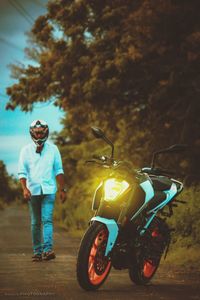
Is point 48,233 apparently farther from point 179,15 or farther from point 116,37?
point 116,37

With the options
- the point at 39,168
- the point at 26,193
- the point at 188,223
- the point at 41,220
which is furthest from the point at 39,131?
the point at 188,223

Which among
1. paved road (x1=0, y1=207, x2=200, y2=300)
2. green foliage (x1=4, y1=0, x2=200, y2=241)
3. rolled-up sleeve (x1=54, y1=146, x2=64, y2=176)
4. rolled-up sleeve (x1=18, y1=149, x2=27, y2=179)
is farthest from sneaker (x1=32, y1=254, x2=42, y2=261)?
green foliage (x1=4, y1=0, x2=200, y2=241)

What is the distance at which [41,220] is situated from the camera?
36.2 feet

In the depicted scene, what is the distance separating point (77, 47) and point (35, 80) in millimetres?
2170

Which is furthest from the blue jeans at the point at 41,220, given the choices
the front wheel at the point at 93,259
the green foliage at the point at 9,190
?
the green foliage at the point at 9,190

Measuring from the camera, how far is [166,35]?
821 inches

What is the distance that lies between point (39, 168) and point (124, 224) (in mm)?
3398

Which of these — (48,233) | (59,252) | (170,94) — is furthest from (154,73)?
(48,233)

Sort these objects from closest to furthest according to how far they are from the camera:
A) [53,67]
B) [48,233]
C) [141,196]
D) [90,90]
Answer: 1. [141,196]
2. [48,233]
3. [90,90]
4. [53,67]

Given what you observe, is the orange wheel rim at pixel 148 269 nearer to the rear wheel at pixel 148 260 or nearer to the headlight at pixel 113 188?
the rear wheel at pixel 148 260

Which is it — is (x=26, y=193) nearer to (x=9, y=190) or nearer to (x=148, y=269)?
(x=148, y=269)

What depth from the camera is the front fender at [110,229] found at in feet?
25.3

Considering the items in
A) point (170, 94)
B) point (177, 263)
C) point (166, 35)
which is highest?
point (166, 35)

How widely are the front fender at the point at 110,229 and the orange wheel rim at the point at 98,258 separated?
0.05 metres
